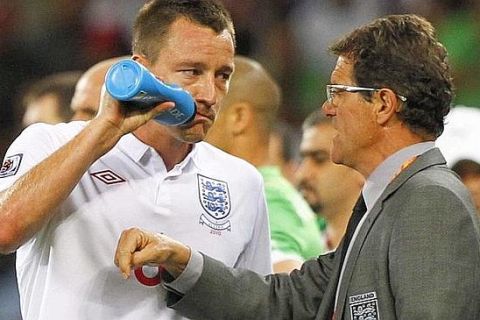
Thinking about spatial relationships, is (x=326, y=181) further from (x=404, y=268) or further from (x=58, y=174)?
(x=58, y=174)

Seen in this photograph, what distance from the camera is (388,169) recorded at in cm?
281

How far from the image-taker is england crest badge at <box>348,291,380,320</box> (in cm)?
264

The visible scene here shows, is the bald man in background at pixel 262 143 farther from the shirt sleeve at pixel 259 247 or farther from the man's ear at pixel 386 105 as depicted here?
the man's ear at pixel 386 105

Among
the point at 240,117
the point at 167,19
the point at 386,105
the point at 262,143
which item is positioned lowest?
the point at 262,143

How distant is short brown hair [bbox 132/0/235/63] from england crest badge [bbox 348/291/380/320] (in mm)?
738

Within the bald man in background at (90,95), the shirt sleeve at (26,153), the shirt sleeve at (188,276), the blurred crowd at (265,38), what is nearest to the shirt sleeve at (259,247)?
the shirt sleeve at (188,276)

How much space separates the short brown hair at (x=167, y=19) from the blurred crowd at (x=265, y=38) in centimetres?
465

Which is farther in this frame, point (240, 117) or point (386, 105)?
point (240, 117)

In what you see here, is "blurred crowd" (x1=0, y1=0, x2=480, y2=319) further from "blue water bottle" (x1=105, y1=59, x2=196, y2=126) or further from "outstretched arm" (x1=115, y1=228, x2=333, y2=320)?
"blue water bottle" (x1=105, y1=59, x2=196, y2=126)

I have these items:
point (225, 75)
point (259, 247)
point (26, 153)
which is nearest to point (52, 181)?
point (26, 153)

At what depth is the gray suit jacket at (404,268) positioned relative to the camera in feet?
8.32

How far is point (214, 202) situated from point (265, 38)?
5.29 meters

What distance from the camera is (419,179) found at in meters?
2.70

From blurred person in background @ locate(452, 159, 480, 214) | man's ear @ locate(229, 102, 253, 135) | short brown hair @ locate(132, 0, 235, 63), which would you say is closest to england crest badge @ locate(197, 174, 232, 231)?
short brown hair @ locate(132, 0, 235, 63)
